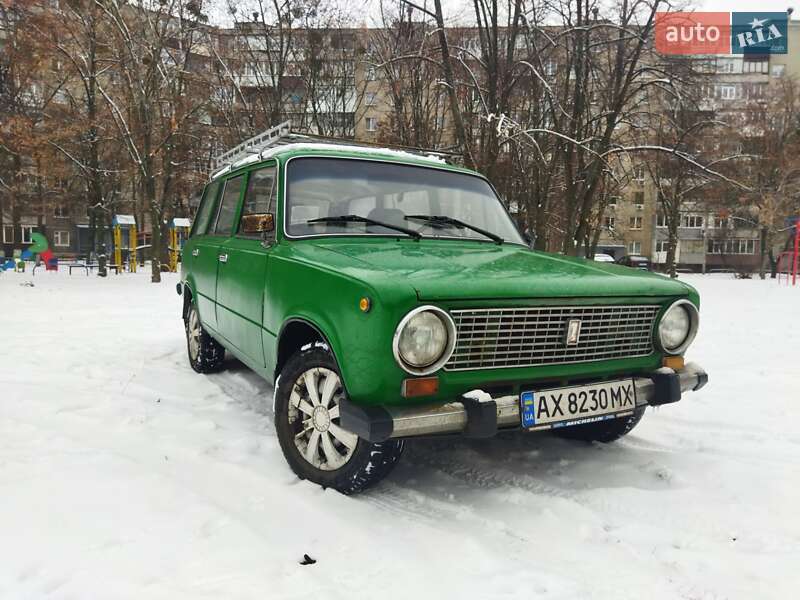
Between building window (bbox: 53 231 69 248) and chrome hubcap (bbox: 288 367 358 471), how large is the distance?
56.4 meters

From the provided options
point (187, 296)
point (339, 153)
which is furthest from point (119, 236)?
point (339, 153)

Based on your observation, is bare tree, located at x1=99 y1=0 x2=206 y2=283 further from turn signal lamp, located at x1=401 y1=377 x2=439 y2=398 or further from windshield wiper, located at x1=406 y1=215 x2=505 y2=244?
turn signal lamp, located at x1=401 y1=377 x2=439 y2=398

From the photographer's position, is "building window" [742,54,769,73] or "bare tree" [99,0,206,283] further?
"building window" [742,54,769,73]

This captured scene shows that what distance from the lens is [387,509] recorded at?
2.98m

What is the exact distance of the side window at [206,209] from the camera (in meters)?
5.58

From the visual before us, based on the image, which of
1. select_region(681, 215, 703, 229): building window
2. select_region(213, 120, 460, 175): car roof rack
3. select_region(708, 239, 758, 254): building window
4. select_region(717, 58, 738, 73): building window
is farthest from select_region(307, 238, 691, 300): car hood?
select_region(681, 215, 703, 229): building window

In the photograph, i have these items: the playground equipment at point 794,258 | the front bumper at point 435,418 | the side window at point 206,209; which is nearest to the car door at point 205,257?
the side window at point 206,209

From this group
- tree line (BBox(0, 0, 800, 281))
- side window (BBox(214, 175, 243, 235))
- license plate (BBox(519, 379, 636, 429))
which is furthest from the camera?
tree line (BBox(0, 0, 800, 281))

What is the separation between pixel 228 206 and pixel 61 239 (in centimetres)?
5495

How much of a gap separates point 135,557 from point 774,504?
10.4ft

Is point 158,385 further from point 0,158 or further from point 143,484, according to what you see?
point 0,158

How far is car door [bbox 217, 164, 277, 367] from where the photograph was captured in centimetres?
388

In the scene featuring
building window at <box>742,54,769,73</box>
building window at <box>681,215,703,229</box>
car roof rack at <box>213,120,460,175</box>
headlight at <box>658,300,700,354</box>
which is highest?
building window at <box>742,54,769,73</box>

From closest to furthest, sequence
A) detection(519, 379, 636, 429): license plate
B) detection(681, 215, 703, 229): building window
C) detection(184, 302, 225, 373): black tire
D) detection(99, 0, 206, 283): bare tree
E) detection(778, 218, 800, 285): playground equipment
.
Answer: detection(519, 379, 636, 429): license plate, detection(184, 302, 225, 373): black tire, detection(99, 0, 206, 283): bare tree, detection(778, 218, 800, 285): playground equipment, detection(681, 215, 703, 229): building window
